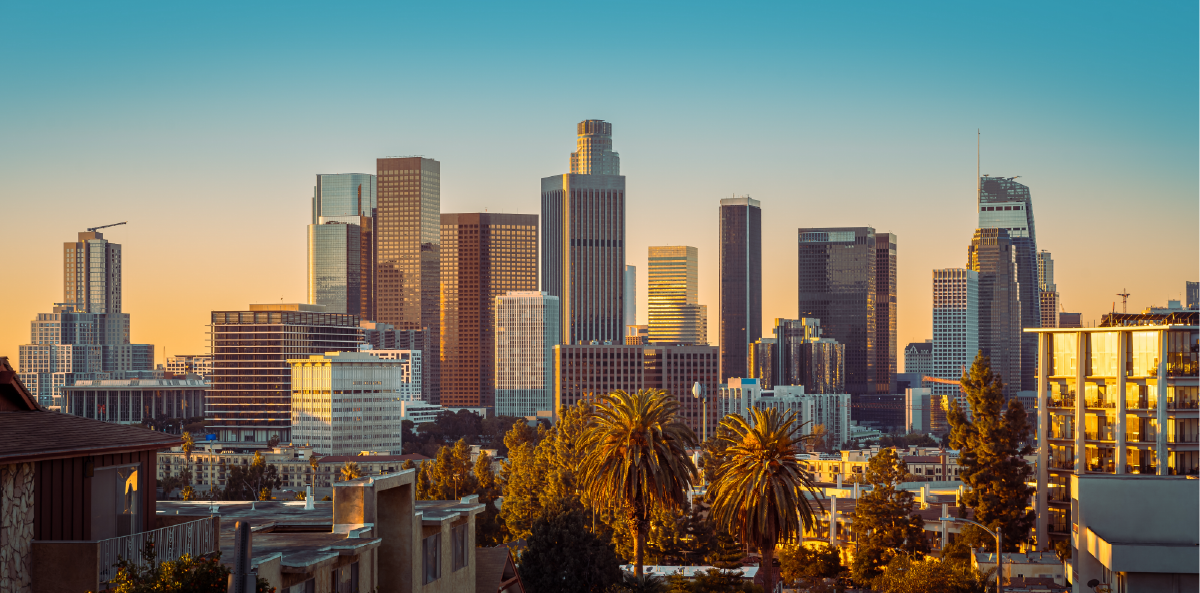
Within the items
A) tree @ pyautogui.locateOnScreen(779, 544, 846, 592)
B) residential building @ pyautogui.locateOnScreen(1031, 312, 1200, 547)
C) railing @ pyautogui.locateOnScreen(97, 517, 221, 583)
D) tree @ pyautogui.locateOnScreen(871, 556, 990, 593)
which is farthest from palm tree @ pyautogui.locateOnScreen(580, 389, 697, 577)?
residential building @ pyautogui.locateOnScreen(1031, 312, 1200, 547)

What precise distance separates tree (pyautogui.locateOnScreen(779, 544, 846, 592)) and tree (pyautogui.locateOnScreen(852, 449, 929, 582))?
13.0ft

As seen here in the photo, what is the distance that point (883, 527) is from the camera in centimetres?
10088

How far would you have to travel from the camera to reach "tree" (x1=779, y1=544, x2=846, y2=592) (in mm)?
104250

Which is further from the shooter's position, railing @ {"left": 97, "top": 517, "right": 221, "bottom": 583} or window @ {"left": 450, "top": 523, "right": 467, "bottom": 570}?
window @ {"left": 450, "top": 523, "right": 467, "bottom": 570}

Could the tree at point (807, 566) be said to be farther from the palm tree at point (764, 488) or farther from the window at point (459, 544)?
the window at point (459, 544)

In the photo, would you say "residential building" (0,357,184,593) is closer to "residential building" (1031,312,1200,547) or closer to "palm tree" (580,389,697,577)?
"palm tree" (580,389,697,577)

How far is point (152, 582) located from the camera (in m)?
23.7

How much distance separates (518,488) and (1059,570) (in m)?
54.4

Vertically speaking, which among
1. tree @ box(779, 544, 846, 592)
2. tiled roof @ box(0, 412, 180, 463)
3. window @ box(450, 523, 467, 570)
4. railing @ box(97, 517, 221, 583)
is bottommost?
tree @ box(779, 544, 846, 592)

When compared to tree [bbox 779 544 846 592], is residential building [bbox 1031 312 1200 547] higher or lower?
higher

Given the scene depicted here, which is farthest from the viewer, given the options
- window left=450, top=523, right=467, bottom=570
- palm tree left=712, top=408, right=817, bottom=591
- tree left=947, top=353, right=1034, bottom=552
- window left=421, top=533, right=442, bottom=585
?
tree left=947, top=353, right=1034, bottom=552

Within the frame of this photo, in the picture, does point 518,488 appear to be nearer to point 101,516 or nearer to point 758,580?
point 758,580

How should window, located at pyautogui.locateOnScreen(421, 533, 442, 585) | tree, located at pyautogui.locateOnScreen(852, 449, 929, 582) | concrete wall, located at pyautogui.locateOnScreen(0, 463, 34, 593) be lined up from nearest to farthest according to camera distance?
concrete wall, located at pyautogui.locateOnScreen(0, 463, 34, 593) → window, located at pyautogui.locateOnScreen(421, 533, 442, 585) → tree, located at pyautogui.locateOnScreen(852, 449, 929, 582)

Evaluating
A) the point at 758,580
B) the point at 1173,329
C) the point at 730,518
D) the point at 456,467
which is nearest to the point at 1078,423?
the point at 1173,329
